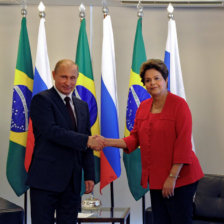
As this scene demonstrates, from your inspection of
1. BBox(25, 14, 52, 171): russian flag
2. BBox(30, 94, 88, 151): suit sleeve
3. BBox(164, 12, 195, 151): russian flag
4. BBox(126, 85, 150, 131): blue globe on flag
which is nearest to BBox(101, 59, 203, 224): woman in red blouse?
BBox(30, 94, 88, 151): suit sleeve

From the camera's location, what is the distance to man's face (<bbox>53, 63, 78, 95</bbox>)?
285 cm

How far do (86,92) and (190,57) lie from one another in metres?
1.31

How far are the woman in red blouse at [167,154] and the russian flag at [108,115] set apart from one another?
1287 mm

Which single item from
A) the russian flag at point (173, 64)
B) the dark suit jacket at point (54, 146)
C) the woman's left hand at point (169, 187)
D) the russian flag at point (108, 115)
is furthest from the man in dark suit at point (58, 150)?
the russian flag at point (173, 64)

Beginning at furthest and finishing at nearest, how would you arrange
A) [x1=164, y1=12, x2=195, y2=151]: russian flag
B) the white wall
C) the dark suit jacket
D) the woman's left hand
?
the white wall → [x1=164, y1=12, x2=195, y2=151]: russian flag → the dark suit jacket → the woman's left hand

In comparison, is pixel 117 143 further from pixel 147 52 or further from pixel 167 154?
pixel 147 52

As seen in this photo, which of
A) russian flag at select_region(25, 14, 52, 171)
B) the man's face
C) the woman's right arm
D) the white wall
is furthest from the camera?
the white wall

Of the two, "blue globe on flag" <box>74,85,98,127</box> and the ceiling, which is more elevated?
the ceiling

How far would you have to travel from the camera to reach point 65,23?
4.76 m

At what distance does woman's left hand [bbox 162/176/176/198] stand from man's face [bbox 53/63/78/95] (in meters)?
0.86

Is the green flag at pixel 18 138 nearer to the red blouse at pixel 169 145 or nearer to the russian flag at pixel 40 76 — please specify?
the russian flag at pixel 40 76

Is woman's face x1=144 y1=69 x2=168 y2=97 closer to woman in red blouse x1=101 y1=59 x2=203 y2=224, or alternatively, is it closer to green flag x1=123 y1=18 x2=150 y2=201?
woman in red blouse x1=101 y1=59 x2=203 y2=224

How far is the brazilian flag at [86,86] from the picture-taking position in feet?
13.4

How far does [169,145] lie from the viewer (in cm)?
266
